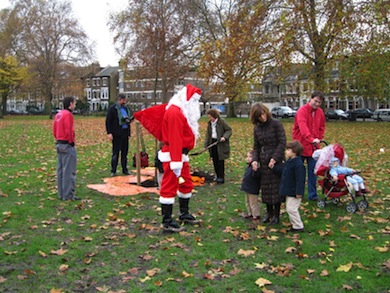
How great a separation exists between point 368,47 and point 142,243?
25.9 metres

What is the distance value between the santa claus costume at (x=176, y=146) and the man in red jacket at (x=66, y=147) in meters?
2.17

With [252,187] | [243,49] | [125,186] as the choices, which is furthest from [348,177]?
[243,49]

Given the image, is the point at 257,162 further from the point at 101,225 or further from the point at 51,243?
the point at 51,243

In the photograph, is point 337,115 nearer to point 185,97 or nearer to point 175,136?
point 185,97

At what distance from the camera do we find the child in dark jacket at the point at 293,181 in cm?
641

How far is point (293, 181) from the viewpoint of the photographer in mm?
6465

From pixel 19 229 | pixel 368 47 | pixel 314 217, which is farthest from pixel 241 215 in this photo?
pixel 368 47

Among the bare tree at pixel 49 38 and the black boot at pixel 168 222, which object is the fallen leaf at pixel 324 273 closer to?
the black boot at pixel 168 222

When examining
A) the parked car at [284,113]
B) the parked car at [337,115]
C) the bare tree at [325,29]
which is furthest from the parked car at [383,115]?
the bare tree at [325,29]

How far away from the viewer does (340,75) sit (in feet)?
109

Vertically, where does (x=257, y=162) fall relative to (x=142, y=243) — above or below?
above

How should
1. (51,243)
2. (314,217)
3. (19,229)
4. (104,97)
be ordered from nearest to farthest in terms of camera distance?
(51,243)
(19,229)
(314,217)
(104,97)

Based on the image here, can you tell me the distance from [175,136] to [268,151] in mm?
1543

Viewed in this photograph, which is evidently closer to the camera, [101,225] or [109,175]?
[101,225]
